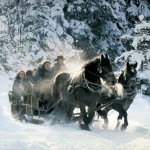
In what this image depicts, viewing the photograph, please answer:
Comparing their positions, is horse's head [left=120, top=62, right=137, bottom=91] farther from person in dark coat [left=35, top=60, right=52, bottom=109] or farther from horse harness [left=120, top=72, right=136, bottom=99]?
person in dark coat [left=35, top=60, right=52, bottom=109]

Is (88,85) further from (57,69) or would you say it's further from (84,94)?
(57,69)

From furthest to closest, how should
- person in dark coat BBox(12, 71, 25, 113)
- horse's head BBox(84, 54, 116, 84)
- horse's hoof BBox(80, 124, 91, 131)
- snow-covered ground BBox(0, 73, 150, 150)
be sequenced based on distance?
1. person in dark coat BBox(12, 71, 25, 113)
2. horse's hoof BBox(80, 124, 91, 131)
3. horse's head BBox(84, 54, 116, 84)
4. snow-covered ground BBox(0, 73, 150, 150)

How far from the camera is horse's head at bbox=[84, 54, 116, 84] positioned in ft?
34.6

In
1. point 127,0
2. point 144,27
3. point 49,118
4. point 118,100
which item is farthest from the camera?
point 127,0

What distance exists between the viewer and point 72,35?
2395 cm

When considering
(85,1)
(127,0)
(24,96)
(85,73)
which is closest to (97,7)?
(85,1)

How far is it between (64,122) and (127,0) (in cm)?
1578

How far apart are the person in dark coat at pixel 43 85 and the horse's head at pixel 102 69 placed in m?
2.52

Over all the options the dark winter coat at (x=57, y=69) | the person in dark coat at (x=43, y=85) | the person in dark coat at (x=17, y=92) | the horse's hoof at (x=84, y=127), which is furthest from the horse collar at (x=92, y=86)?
the person in dark coat at (x=17, y=92)

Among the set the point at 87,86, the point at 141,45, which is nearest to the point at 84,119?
the point at 87,86

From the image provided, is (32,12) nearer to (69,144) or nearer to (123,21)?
(123,21)

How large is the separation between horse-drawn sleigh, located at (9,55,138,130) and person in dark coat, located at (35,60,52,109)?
10.6 inches

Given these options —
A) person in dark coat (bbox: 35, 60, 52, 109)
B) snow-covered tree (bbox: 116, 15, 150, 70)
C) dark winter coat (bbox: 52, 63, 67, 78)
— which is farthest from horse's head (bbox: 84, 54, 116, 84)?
snow-covered tree (bbox: 116, 15, 150, 70)

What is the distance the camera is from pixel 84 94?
10938 mm
